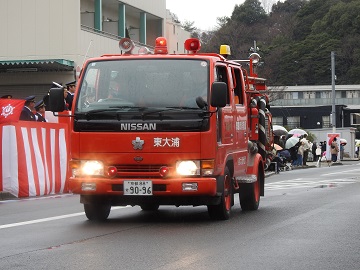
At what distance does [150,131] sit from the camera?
11969 millimetres

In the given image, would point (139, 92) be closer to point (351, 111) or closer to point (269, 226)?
point (269, 226)

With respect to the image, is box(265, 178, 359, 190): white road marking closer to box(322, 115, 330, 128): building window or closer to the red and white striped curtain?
the red and white striped curtain

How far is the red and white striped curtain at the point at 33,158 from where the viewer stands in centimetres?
1755

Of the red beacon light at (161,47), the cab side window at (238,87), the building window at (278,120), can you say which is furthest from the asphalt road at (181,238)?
the building window at (278,120)

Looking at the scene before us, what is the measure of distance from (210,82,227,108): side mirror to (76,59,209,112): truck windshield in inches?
8.7

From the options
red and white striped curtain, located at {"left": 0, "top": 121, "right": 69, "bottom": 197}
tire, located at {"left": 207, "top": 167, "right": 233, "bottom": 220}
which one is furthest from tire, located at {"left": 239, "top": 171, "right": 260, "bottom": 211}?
red and white striped curtain, located at {"left": 0, "top": 121, "right": 69, "bottom": 197}

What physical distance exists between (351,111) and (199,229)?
110 m

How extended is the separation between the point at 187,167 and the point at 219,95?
106 centimetres

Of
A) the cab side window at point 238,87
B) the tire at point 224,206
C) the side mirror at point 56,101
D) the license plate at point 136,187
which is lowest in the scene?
the tire at point 224,206

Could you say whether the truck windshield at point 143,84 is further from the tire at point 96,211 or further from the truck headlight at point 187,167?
the tire at point 96,211

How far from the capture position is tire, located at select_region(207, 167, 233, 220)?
12.8 meters

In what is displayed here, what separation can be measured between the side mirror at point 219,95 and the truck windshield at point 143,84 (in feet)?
0.73

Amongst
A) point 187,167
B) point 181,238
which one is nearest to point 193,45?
point 187,167

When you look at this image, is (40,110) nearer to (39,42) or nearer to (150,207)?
(150,207)
